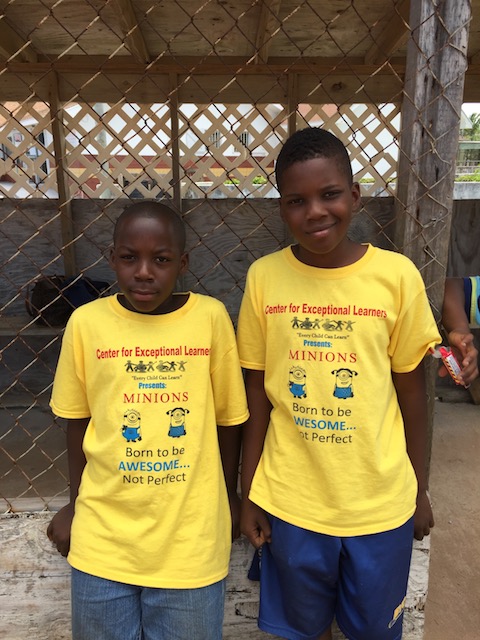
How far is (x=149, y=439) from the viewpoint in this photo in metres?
1.19

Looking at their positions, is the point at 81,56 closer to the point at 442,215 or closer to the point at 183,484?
the point at 442,215

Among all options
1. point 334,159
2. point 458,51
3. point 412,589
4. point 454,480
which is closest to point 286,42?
point 458,51

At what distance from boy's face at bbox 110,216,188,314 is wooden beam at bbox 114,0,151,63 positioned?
4.13 feet

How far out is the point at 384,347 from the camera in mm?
1205

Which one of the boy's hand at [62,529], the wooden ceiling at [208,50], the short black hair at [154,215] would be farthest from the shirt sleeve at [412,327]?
the wooden ceiling at [208,50]

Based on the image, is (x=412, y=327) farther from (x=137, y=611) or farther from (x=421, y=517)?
(x=137, y=611)

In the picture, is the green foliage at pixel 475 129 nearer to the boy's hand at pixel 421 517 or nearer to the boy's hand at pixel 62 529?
the boy's hand at pixel 421 517

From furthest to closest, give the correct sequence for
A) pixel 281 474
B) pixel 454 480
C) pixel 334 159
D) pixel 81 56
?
pixel 81 56 < pixel 454 480 < pixel 281 474 < pixel 334 159

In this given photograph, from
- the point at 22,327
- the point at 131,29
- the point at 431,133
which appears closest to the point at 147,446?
the point at 431,133

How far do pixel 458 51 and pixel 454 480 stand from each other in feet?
8.14

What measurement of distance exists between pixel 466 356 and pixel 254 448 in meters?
0.56

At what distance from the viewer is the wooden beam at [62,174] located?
3600 millimetres

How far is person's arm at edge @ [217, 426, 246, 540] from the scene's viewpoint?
4.29 ft

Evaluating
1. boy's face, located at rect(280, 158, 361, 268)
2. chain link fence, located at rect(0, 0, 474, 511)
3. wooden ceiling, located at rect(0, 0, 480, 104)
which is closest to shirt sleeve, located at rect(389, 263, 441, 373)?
boy's face, located at rect(280, 158, 361, 268)
